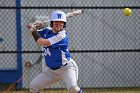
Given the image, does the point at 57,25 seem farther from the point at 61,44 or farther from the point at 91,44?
the point at 91,44

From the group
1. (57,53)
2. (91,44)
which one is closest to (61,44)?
(57,53)

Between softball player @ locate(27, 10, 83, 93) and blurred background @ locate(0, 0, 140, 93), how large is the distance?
317cm

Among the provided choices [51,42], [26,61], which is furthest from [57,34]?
[26,61]

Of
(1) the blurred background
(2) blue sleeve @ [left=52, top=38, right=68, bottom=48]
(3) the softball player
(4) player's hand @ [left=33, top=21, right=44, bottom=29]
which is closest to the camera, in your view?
(3) the softball player

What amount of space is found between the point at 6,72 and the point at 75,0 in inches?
87.5

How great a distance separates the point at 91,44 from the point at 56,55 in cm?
355

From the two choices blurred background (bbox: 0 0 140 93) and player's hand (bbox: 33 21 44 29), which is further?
blurred background (bbox: 0 0 140 93)

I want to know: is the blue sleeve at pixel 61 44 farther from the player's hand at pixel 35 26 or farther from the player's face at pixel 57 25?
the player's hand at pixel 35 26

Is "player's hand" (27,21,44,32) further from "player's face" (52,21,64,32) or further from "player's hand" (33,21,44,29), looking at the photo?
"player's face" (52,21,64,32)

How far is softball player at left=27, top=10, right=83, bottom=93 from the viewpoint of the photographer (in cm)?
606

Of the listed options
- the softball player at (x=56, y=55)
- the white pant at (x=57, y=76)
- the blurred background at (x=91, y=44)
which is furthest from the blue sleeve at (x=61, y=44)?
the blurred background at (x=91, y=44)

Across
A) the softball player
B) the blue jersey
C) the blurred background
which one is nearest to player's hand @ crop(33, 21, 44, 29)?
the softball player

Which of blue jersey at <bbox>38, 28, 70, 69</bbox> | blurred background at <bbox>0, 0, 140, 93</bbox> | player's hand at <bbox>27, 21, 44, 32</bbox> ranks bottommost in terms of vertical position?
blurred background at <bbox>0, 0, 140, 93</bbox>

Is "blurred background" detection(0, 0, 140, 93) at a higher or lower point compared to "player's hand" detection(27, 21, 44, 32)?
lower
